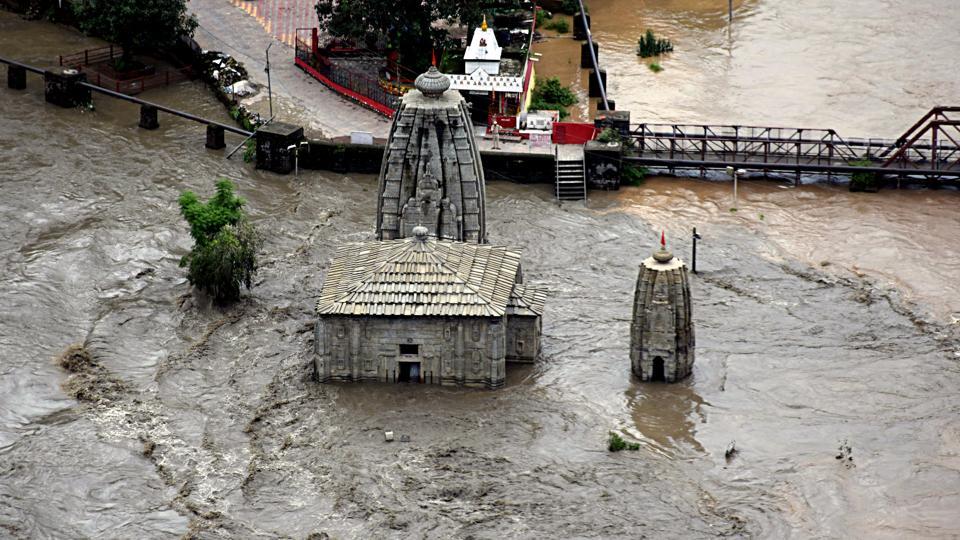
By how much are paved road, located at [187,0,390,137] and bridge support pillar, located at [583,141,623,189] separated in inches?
398

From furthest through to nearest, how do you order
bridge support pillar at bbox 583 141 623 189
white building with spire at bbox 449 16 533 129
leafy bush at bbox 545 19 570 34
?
leafy bush at bbox 545 19 570 34 → white building with spire at bbox 449 16 533 129 → bridge support pillar at bbox 583 141 623 189

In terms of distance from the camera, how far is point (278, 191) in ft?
292

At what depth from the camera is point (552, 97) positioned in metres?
98.6

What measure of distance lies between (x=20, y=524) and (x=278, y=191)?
98.0 ft

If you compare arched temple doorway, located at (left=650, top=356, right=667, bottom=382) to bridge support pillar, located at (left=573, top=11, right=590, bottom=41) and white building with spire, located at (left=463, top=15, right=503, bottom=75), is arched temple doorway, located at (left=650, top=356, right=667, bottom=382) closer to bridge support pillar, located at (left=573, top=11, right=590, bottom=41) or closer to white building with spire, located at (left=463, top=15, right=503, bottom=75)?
white building with spire, located at (left=463, top=15, right=503, bottom=75)

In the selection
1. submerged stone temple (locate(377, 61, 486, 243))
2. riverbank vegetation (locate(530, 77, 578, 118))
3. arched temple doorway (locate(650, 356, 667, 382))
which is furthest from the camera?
riverbank vegetation (locate(530, 77, 578, 118))

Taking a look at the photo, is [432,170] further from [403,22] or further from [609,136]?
[403,22]

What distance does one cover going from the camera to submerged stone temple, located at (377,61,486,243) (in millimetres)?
71625

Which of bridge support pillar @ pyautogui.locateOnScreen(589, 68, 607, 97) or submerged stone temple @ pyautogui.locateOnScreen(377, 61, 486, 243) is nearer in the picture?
submerged stone temple @ pyautogui.locateOnScreen(377, 61, 486, 243)

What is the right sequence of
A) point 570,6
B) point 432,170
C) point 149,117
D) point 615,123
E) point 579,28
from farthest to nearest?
point 570,6 → point 579,28 → point 149,117 → point 615,123 → point 432,170

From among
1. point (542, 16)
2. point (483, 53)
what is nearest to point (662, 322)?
point (483, 53)

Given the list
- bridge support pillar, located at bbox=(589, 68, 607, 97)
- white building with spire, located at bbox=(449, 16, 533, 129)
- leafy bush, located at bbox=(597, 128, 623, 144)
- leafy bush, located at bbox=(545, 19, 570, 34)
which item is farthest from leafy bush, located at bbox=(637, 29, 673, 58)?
leafy bush, located at bbox=(597, 128, 623, 144)

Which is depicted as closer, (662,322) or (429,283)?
(429,283)

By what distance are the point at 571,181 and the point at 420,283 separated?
21.6 m
